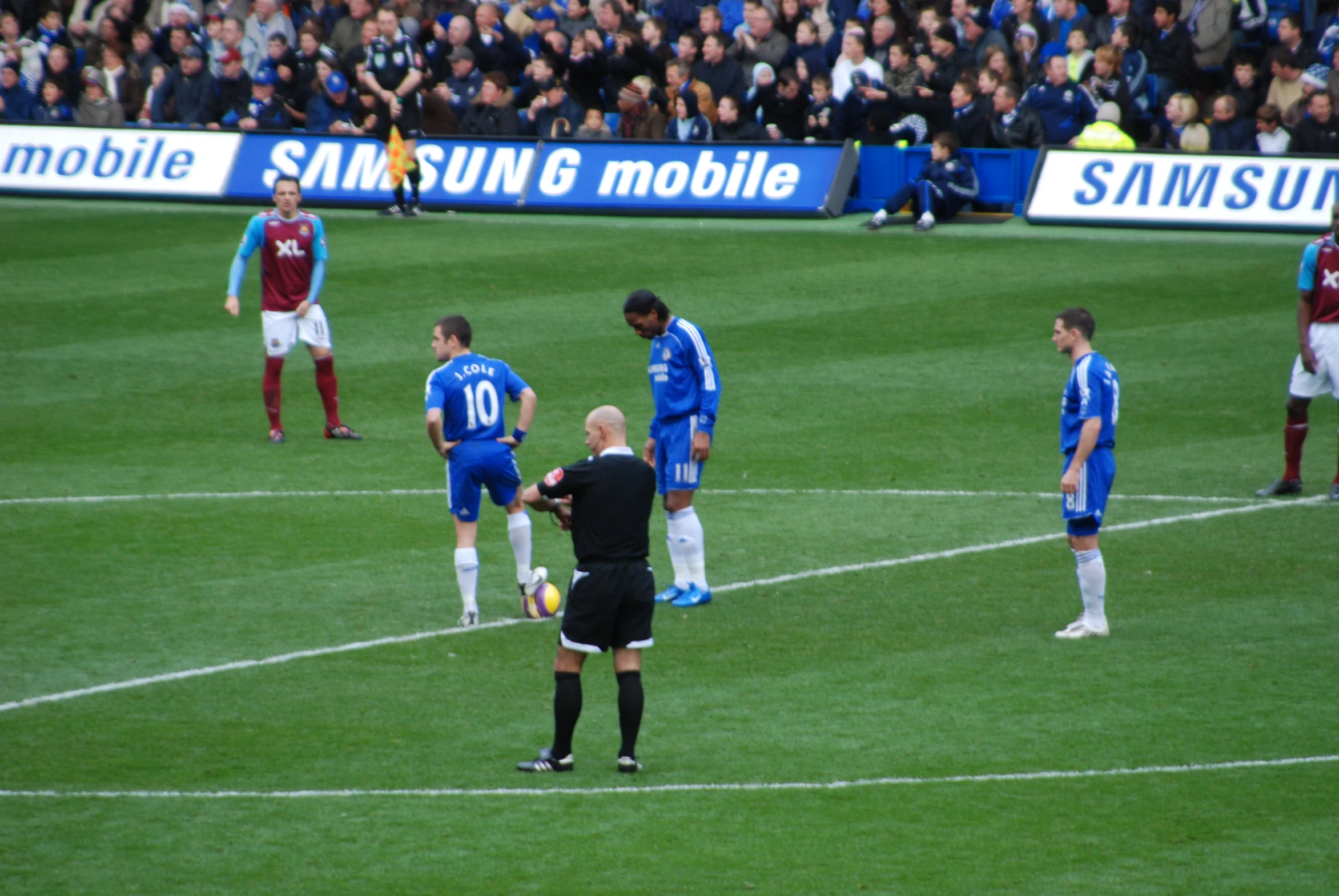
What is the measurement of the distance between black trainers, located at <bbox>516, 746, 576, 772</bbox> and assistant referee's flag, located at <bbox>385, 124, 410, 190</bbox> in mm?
19122

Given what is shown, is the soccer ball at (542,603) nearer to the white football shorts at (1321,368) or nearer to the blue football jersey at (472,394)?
the blue football jersey at (472,394)

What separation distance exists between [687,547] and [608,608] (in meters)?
3.19

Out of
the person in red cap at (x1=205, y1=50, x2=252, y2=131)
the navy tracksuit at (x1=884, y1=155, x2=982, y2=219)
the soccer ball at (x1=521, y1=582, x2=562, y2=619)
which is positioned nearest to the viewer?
the soccer ball at (x1=521, y1=582, x2=562, y2=619)

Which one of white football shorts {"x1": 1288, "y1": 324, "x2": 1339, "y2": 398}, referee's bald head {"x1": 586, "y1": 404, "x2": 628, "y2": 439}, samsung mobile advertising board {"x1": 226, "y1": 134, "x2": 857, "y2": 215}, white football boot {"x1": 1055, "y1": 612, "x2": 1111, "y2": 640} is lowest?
white football boot {"x1": 1055, "y1": 612, "x2": 1111, "y2": 640}

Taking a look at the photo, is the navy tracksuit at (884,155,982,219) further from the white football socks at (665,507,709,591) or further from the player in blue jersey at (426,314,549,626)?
the player in blue jersey at (426,314,549,626)

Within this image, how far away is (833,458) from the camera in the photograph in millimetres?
15109

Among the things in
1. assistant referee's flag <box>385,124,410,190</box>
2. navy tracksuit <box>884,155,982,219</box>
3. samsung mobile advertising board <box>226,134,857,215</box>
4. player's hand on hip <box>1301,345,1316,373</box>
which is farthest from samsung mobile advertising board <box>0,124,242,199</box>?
player's hand on hip <box>1301,345,1316,373</box>

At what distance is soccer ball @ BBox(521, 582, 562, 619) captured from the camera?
10.7 meters

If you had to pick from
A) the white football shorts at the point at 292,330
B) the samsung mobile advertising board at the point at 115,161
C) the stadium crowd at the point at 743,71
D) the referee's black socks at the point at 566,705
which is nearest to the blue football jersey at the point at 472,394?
the referee's black socks at the point at 566,705

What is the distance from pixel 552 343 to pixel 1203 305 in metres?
7.58

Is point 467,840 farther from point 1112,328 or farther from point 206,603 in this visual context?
point 1112,328

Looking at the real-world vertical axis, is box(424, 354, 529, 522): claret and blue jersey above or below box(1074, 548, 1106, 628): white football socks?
above

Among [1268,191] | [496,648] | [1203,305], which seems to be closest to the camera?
[496,648]

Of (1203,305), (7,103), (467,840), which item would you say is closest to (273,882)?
(467,840)
